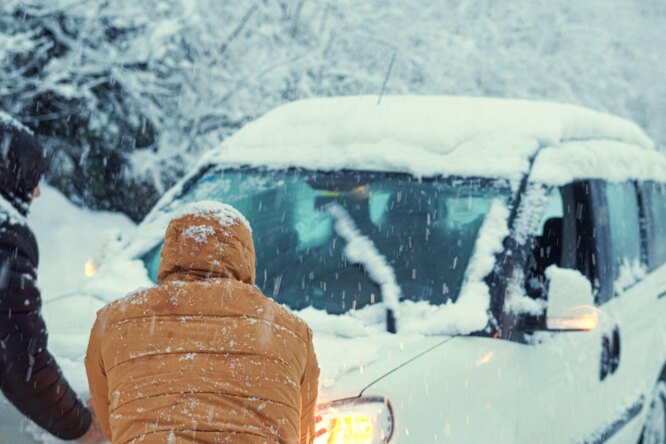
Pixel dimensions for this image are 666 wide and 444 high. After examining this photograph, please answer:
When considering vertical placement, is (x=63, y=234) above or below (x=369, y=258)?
below

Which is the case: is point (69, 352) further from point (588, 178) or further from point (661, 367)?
point (661, 367)

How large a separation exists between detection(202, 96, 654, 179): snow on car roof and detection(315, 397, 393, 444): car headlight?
131cm

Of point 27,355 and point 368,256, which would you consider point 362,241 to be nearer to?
point 368,256

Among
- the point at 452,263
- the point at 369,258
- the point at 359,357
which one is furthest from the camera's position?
the point at 369,258

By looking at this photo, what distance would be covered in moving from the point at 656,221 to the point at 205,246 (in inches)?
139

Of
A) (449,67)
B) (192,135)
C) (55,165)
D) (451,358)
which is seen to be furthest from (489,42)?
(451,358)

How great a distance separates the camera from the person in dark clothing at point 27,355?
2.27 m

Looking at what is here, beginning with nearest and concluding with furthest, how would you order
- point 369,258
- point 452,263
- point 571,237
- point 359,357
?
point 359,357 → point 452,263 → point 369,258 → point 571,237

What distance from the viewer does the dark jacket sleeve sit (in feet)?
7.44

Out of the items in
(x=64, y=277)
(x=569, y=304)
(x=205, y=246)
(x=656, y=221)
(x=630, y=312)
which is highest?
(x=205, y=246)

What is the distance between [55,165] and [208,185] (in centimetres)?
571

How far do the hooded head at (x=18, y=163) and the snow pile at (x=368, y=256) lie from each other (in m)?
1.27

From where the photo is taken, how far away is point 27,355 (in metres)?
2.27

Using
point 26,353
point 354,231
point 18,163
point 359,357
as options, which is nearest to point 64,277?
point 354,231
